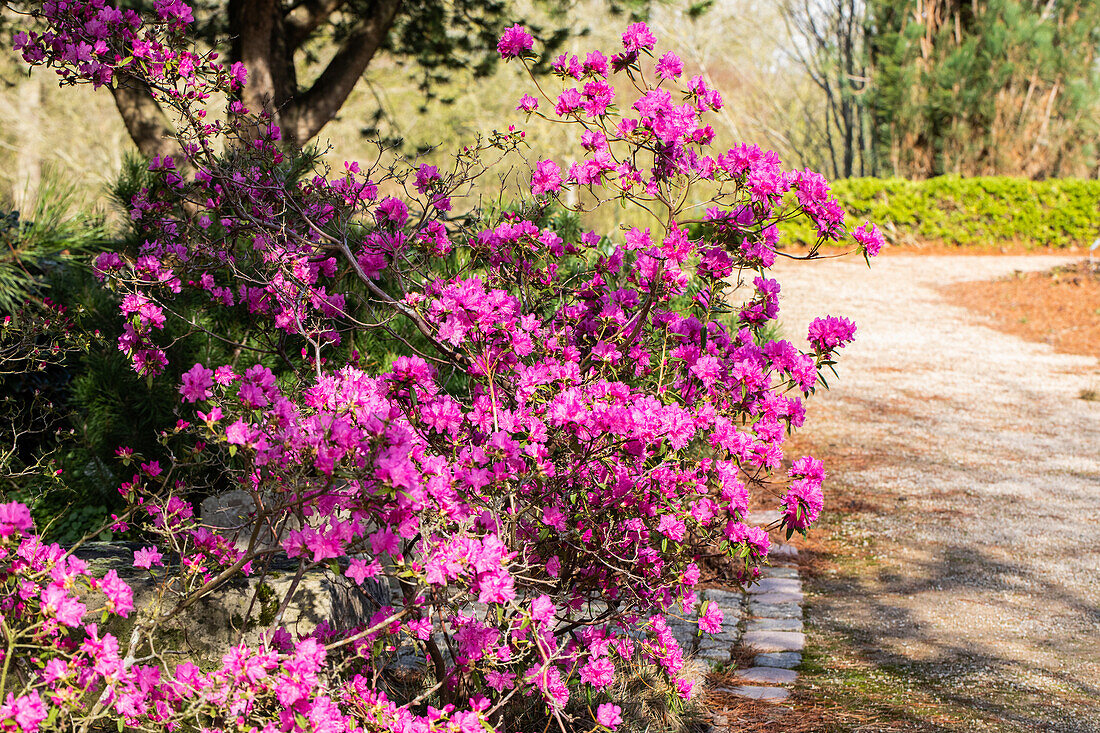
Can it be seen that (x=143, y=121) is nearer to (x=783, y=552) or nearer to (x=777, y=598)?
(x=783, y=552)

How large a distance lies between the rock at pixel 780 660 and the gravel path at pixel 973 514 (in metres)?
0.31

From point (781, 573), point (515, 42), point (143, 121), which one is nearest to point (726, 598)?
point (781, 573)

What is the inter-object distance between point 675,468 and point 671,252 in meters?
0.57

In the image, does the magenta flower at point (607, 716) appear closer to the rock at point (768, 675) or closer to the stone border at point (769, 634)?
the stone border at point (769, 634)

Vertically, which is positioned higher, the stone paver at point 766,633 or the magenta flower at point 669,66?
the magenta flower at point 669,66

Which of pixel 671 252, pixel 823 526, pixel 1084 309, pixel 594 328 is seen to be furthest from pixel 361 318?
pixel 1084 309

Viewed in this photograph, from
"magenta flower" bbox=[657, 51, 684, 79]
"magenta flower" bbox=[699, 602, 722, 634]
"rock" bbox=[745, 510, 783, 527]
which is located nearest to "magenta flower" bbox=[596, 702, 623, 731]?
"magenta flower" bbox=[699, 602, 722, 634]

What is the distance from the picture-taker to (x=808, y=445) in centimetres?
629

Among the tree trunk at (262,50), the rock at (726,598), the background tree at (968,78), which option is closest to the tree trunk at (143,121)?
the tree trunk at (262,50)

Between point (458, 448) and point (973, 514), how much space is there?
13.2 feet

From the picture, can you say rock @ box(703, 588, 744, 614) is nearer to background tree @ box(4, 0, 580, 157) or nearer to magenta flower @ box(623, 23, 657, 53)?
magenta flower @ box(623, 23, 657, 53)

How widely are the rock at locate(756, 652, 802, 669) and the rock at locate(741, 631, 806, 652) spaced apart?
37mm

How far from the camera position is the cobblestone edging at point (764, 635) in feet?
10.3

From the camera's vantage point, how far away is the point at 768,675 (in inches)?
126
